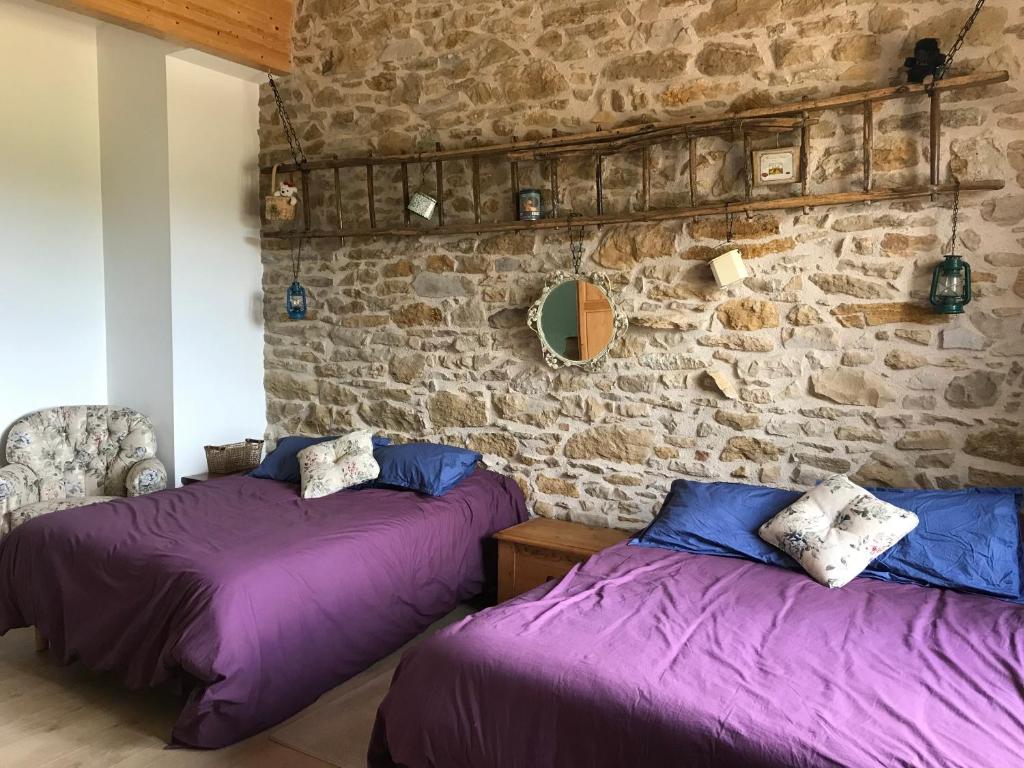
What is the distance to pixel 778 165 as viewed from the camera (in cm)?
329

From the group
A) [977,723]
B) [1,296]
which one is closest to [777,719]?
[977,723]

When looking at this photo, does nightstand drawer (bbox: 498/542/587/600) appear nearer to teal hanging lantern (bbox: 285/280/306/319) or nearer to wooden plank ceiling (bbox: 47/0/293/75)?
teal hanging lantern (bbox: 285/280/306/319)

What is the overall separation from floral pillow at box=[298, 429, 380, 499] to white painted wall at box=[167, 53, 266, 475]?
0.99m

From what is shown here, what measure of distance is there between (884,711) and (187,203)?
13.5 feet

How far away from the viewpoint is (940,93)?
298 centimetres

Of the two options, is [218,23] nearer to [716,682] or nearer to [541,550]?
[541,550]

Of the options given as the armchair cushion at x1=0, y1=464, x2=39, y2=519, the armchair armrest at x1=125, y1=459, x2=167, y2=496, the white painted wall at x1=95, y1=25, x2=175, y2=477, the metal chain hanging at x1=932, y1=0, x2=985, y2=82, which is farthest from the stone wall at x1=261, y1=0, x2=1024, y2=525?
the armchair cushion at x1=0, y1=464, x2=39, y2=519

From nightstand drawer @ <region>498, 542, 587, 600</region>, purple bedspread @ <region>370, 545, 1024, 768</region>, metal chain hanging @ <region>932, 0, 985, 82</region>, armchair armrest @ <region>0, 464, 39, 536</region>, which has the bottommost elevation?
nightstand drawer @ <region>498, 542, 587, 600</region>

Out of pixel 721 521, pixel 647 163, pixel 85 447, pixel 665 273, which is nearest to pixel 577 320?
pixel 665 273

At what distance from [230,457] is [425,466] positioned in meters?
1.31

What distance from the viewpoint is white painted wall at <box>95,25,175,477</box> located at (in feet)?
14.6

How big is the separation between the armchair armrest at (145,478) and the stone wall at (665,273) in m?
0.84

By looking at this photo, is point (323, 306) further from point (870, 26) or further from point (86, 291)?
point (870, 26)

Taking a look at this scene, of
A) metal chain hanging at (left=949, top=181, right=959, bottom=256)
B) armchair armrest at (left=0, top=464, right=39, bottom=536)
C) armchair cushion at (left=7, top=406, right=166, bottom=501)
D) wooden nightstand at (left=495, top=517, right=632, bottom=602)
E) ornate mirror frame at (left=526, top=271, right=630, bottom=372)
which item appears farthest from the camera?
armchair cushion at (left=7, top=406, right=166, bottom=501)
